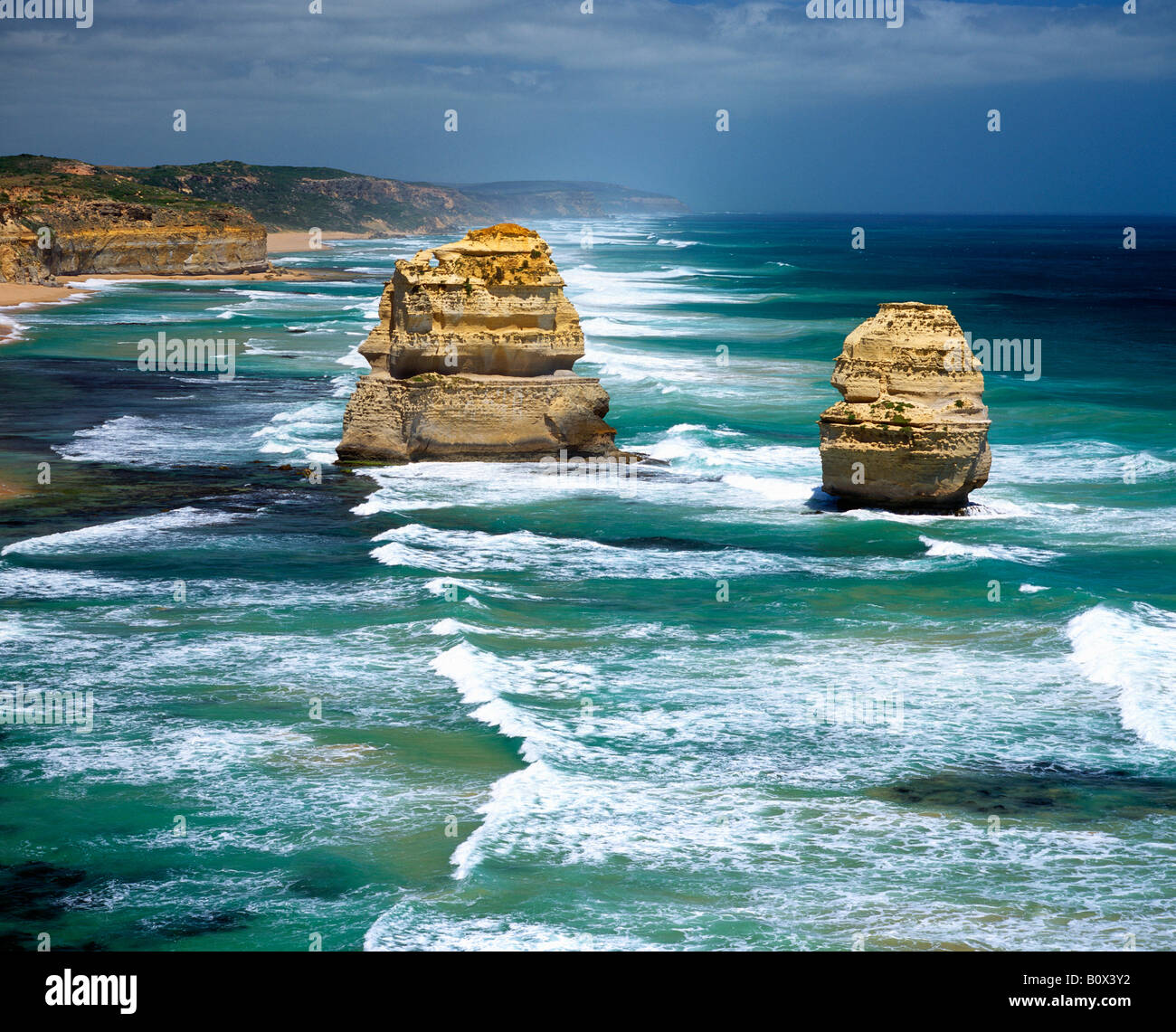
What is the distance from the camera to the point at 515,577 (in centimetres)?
2122

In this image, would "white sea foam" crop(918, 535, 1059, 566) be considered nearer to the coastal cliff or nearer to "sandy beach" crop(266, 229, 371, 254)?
the coastal cliff

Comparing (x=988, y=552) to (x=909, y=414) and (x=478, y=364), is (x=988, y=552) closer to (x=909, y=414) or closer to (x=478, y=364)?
(x=909, y=414)

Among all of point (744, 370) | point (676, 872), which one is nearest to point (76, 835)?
point (676, 872)

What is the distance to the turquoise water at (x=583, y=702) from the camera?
11.4 metres

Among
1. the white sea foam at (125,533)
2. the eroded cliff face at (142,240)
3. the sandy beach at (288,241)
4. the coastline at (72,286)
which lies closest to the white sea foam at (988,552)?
the white sea foam at (125,533)

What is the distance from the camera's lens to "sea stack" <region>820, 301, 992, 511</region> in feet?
76.4

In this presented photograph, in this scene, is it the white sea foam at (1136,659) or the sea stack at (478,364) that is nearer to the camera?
the white sea foam at (1136,659)

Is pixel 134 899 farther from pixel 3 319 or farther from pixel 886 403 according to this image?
pixel 3 319

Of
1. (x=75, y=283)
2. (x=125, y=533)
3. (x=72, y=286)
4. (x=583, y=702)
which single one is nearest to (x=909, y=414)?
(x=583, y=702)

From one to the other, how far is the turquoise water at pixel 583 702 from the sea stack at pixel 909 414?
822 millimetres

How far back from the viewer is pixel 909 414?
2323 cm

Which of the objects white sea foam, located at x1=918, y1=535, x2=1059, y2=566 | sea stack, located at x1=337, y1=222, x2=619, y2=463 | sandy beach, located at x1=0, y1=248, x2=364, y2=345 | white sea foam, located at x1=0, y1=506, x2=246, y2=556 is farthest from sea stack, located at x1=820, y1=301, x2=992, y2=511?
sandy beach, located at x1=0, y1=248, x2=364, y2=345

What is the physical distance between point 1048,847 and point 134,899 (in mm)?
7713

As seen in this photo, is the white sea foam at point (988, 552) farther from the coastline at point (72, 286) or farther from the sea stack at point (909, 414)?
the coastline at point (72, 286)
